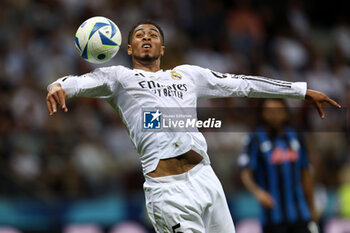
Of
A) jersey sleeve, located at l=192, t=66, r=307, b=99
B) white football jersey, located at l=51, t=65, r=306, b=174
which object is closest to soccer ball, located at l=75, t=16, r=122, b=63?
white football jersey, located at l=51, t=65, r=306, b=174

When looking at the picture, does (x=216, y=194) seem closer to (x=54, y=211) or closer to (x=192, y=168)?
(x=192, y=168)

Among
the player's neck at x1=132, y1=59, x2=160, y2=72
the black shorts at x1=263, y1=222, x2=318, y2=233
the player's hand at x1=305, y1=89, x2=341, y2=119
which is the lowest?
the black shorts at x1=263, y1=222, x2=318, y2=233

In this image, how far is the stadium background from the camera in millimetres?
9953

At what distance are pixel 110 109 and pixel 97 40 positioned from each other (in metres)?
5.86

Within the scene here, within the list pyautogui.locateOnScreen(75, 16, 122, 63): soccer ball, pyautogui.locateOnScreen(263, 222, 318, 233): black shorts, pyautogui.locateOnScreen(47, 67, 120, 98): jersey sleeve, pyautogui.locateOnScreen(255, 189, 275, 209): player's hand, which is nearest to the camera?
pyautogui.locateOnScreen(47, 67, 120, 98): jersey sleeve

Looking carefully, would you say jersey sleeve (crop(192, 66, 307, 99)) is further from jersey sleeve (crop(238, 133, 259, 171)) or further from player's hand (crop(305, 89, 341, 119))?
jersey sleeve (crop(238, 133, 259, 171))

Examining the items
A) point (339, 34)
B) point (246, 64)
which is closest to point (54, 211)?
point (246, 64)

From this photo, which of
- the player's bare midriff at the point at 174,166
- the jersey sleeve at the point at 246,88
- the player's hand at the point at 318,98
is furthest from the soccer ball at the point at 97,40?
the player's hand at the point at 318,98

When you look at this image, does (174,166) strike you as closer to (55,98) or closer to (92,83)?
(92,83)

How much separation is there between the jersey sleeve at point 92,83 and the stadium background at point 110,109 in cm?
434

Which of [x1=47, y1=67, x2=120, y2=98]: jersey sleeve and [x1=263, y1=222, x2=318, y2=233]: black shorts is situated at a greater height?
[x1=47, y1=67, x2=120, y2=98]: jersey sleeve

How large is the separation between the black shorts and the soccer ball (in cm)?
324

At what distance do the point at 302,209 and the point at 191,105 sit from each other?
2.63 meters

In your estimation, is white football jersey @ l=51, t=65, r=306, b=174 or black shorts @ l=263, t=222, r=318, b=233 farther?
black shorts @ l=263, t=222, r=318, b=233
